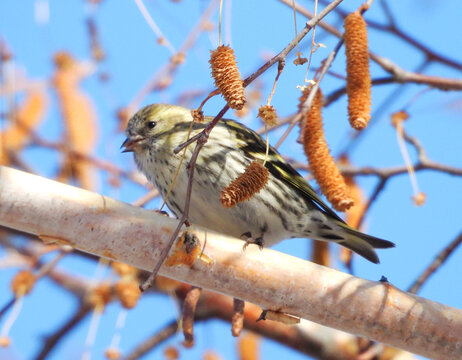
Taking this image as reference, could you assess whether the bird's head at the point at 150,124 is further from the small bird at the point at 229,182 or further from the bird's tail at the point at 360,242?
the bird's tail at the point at 360,242

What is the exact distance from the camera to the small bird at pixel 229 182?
3.31 meters

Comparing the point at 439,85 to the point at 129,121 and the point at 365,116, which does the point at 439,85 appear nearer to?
the point at 365,116

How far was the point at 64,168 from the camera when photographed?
3988mm

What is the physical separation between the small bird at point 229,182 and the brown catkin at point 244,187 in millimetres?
1366

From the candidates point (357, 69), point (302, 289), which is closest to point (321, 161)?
point (357, 69)

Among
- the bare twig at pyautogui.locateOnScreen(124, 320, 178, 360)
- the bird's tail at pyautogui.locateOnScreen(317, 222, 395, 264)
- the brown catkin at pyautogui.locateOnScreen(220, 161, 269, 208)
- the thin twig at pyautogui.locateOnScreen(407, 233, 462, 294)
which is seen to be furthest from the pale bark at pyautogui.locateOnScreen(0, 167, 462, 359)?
the bare twig at pyautogui.locateOnScreen(124, 320, 178, 360)

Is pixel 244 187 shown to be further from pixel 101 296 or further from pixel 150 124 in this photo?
pixel 150 124

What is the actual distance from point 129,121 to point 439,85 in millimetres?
1737

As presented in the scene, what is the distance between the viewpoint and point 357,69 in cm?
256

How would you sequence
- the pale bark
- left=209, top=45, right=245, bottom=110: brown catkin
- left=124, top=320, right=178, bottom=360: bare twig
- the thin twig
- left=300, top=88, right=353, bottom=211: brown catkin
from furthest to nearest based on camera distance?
left=124, top=320, right=178, bottom=360: bare twig
the thin twig
left=300, top=88, right=353, bottom=211: brown catkin
the pale bark
left=209, top=45, right=245, bottom=110: brown catkin

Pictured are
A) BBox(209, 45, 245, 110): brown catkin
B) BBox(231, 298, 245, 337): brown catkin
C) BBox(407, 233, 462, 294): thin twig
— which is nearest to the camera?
BBox(209, 45, 245, 110): brown catkin

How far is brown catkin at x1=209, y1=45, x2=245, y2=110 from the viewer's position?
66.1 inches

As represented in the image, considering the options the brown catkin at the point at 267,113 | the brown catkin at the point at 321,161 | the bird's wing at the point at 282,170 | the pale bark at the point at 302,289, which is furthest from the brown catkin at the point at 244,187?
the bird's wing at the point at 282,170

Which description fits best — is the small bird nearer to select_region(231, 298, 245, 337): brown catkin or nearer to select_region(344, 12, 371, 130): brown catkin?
select_region(231, 298, 245, 337): brown catkin
